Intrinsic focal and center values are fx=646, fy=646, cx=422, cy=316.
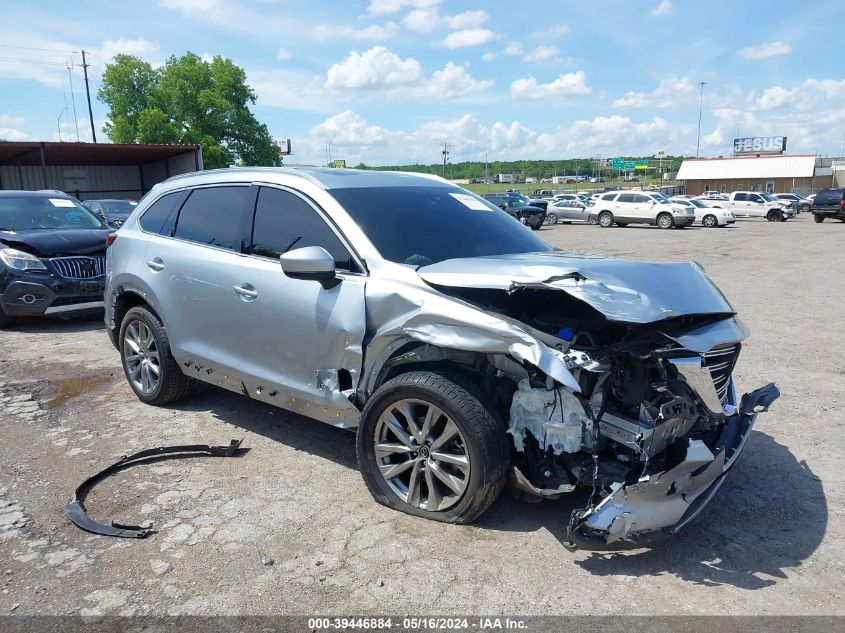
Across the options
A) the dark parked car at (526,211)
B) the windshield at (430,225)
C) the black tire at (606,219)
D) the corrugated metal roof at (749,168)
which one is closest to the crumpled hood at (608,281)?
the windshield at (430,225)

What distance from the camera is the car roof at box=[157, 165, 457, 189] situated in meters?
4.19

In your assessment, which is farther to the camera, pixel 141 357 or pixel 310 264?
pixel 141 357

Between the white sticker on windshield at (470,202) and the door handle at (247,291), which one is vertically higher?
the white sticker on windshield at (470,202)

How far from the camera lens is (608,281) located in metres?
3.14

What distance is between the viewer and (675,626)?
8.59ft

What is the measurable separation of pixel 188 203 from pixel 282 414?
178cm

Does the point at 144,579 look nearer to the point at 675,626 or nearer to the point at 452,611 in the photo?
the point at 452,611

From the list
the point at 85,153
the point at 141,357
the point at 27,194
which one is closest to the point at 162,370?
the point at 141,357

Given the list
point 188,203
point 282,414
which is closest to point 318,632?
point 282,414

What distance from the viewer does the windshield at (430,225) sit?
12.6ft

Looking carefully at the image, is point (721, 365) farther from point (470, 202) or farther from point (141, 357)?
point (141, 357)

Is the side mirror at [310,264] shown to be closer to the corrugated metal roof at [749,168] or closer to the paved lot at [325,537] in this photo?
the paved lot at [325,537]

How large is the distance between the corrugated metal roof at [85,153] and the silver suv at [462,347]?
900 inches

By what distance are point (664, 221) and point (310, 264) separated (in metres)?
30.9
